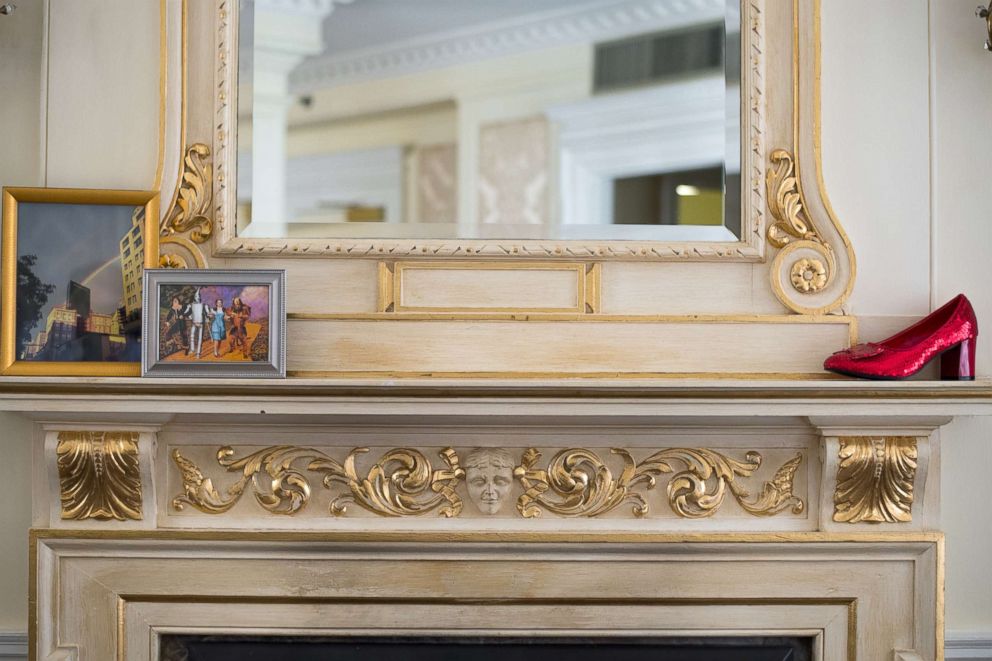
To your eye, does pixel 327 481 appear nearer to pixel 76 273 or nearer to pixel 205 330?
pixel 205 330

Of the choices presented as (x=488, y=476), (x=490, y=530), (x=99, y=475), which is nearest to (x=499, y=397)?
(x=488, y=476)

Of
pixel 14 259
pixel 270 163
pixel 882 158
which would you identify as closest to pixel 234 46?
pixel 270 163

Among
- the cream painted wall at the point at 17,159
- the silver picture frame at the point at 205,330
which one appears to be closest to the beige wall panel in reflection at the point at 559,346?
the silver picture frame at the point at 205,330

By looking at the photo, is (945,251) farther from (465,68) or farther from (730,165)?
(465,68)

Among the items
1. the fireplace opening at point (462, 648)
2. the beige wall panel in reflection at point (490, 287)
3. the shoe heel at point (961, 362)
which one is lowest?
the fireplace opening at point (462, 648)

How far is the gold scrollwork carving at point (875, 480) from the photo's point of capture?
1742 mm

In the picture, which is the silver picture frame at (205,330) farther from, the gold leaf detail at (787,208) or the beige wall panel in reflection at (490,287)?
the gold leaf detail at (787,208)

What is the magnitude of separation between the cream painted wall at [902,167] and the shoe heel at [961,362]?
0.45 feet

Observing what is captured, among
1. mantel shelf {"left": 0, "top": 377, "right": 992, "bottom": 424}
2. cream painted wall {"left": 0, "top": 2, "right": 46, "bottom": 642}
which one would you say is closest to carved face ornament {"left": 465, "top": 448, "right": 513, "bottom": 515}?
mantel shelf {"left": 0, "top": 377, "right": 992, "bottom": 424}

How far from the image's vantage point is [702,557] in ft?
5.90

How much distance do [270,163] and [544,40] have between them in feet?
2.05

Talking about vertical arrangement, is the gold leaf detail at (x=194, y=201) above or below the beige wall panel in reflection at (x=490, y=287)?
above

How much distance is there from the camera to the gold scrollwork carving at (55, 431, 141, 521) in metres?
1.73

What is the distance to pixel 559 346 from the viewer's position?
181 centimetres
